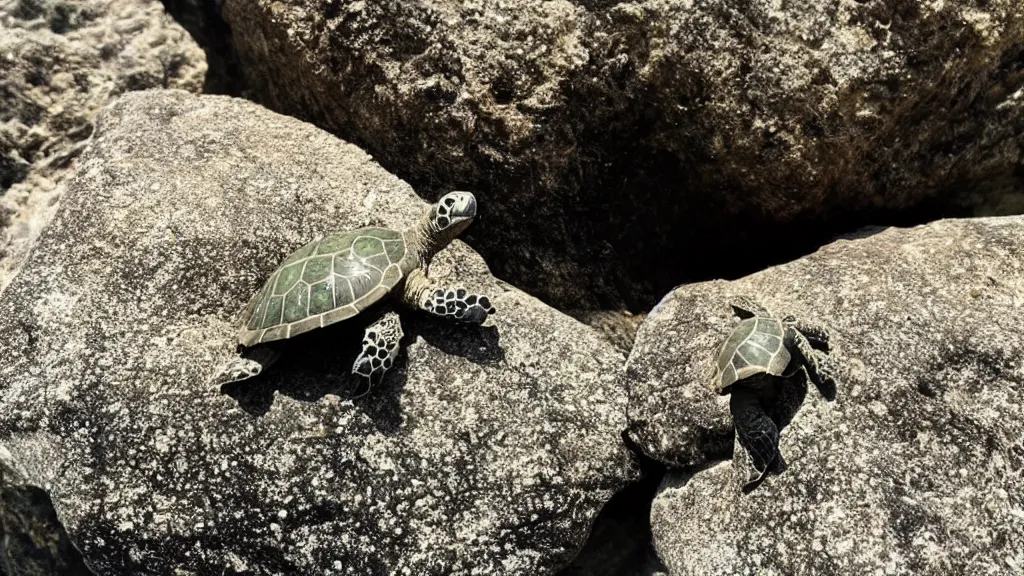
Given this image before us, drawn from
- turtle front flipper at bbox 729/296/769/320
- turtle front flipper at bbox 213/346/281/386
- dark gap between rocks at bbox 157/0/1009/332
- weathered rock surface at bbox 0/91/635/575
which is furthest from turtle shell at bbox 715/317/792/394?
turtle front flipper at bbox 213/346/281/386

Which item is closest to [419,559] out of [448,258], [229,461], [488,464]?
[488,464]

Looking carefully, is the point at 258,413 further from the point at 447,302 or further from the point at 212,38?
the point at 212,38

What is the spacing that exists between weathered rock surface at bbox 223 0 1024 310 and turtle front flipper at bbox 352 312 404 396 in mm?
1055

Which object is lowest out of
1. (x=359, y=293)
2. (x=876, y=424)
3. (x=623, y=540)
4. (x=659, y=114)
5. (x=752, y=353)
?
(x=623, y=540)

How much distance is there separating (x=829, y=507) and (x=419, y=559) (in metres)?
1.83

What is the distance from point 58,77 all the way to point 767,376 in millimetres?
4621

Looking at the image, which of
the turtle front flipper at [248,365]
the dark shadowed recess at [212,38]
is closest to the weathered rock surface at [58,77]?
the dark shadowed recess at [212,38]

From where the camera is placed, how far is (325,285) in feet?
11.4

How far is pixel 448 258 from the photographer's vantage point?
4.08 metres

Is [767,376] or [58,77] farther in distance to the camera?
[58,77]

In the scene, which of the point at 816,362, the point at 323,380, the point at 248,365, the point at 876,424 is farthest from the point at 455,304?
the point at 876,424

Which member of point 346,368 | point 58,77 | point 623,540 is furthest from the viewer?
point 58,77

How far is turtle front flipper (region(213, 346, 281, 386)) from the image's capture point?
3.38 m

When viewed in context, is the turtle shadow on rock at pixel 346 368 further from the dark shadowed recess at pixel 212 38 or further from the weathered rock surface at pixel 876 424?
the dark shadowed recess at pixel 212 38
